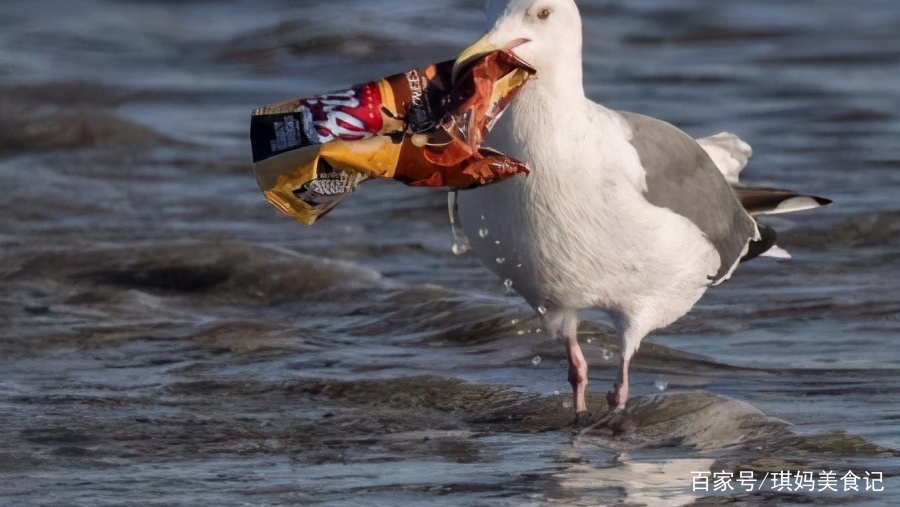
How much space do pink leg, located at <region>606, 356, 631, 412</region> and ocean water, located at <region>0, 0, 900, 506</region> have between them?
5 centimetres

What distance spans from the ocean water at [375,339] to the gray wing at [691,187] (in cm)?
46

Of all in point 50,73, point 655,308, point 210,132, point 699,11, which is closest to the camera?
point 655,308

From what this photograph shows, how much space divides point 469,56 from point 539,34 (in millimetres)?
358

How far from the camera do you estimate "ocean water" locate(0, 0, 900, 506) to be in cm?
425

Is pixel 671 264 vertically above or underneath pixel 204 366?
above

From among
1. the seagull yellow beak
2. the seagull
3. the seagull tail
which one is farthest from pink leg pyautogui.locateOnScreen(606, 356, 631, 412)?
the seagull yellow beak

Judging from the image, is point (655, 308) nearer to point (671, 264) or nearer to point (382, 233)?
point (671, 264)

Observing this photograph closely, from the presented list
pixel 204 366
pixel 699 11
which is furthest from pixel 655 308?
pixel 699 11

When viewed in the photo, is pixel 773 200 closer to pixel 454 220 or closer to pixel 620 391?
A: pixel 620 391

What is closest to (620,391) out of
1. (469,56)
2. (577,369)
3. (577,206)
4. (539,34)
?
(577,369)

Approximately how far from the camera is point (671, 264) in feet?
16.1

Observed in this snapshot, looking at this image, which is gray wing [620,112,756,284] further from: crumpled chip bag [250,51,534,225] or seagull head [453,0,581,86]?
crumpled chip bag [250,51,534,225]

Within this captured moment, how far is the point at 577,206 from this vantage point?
4.53m

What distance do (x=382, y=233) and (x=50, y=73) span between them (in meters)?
5.96
